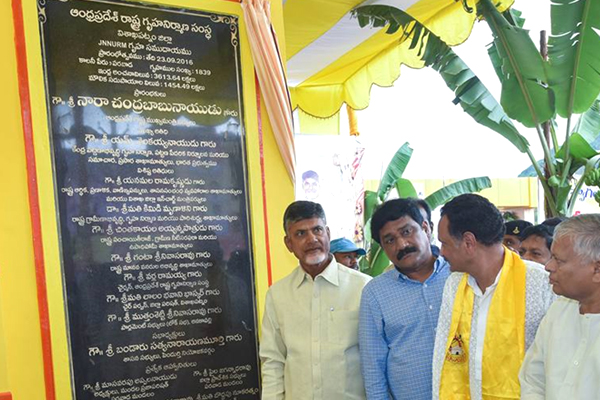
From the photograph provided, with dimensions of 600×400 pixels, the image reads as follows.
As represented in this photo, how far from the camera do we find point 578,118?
599 cm

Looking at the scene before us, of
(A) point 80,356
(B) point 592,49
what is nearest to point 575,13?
(B) point 592,49

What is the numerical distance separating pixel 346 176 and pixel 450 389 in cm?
578

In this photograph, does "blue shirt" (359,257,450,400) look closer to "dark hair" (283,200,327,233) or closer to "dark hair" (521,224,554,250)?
"dark hair" (283,200,327,233)

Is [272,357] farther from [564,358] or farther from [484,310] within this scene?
[564,358]

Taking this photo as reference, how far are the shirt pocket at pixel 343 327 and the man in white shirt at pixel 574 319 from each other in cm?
97

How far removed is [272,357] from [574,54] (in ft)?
11.1

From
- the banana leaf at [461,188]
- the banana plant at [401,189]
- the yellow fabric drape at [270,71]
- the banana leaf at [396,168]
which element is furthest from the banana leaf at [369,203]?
the yellow fabric drape at [270,71]

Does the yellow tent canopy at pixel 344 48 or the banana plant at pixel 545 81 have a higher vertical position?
the yellow tent canopy at pixel 344 48

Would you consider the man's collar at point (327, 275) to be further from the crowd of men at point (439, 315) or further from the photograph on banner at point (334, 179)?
the photograph on banner at point (334, 179)

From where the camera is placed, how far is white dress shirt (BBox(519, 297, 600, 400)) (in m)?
2.04

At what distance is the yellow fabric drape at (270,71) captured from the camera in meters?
3.92

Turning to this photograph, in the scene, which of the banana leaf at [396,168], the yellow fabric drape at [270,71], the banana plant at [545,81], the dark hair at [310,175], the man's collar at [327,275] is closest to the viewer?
the man's collar at [327,275]

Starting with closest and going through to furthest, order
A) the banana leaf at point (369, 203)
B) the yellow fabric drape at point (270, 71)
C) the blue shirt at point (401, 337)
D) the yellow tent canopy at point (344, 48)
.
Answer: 1. the blue shirt at point (401, 337)
2. the yellow fabric drape at point (270, 71)
3. the yellow tent canopy at point (344, 48)
4. the banana leaf at point (369, 203)

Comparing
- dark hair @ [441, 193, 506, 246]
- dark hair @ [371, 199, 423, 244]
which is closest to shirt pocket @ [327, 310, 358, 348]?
dark hair @ [371, 199, 423, 244]
